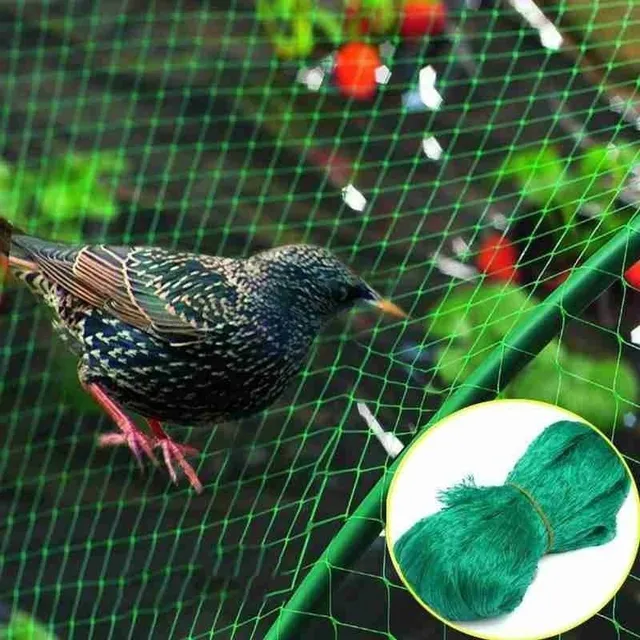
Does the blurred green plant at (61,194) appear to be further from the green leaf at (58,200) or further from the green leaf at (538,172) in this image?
the green leaf at (538,172)

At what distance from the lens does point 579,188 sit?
155 cm

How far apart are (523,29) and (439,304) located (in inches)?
18.2

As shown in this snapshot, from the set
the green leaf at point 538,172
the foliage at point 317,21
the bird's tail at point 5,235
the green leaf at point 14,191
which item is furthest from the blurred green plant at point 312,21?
the bird's tail at point 5,235

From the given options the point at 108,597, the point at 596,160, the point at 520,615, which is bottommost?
the point at 108,597

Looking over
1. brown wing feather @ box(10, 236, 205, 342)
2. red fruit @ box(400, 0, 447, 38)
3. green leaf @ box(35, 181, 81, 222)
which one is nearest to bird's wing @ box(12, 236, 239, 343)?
brown wing feather @ box(10, 236, 205, 342)

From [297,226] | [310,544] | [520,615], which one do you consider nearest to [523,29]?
[297,226]

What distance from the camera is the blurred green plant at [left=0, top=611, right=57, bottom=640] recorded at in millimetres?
1542

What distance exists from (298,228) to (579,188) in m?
0.40

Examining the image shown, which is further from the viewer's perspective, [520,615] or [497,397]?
[497,397]

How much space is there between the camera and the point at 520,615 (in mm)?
1186

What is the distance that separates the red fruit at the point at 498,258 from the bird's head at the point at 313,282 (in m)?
0.26

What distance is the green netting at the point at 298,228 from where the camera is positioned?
153 centimetres

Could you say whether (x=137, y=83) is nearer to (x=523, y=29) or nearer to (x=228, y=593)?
(x=523, y=29)

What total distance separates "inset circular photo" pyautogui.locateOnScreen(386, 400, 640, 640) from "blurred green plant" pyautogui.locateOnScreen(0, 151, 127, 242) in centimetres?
67
